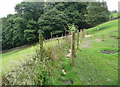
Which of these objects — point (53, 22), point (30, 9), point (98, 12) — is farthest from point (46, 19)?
point (98, 12)

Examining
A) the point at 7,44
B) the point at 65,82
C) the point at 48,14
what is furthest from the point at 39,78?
the point at 7,44

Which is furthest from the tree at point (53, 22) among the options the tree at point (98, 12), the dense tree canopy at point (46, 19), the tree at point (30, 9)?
the tree at point (98, 12)

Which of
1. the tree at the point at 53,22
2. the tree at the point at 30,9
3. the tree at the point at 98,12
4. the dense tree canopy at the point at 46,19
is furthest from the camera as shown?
the tree at the point at 30,9

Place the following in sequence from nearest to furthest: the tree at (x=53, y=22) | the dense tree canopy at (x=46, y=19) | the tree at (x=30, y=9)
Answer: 1. the dense tree canopy at (x=46, y=19)
2. the tree at (x=53, y=22)
3. the tree at (x=30, y=9)

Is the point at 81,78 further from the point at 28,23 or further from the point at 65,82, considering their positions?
the point at 28,23

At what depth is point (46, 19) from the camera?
58.6 ft

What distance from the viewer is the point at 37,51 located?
3152 millimetres

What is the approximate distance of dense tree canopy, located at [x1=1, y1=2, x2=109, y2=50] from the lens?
16369 millimetres

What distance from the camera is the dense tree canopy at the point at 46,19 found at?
16369 millimetres

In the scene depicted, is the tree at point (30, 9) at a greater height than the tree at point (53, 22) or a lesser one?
greater

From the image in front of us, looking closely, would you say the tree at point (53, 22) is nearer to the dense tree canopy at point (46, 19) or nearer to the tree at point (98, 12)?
the dense tree canopy at point (46, 19)

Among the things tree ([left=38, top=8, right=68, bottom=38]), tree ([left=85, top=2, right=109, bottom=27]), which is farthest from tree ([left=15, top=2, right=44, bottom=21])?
tree ([left=85, top=2, right=109, bottom=27])

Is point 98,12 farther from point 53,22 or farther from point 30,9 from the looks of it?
point 30,9

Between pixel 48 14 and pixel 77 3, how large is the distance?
7.37m
